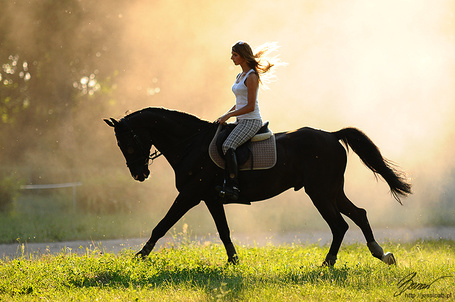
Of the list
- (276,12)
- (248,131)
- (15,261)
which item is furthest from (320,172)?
(276,12)

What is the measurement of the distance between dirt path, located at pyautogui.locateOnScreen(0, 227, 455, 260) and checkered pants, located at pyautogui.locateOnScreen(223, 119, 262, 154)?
383 cm

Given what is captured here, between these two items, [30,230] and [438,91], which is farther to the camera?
[438,91]

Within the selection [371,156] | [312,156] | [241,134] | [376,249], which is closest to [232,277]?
[241,134]

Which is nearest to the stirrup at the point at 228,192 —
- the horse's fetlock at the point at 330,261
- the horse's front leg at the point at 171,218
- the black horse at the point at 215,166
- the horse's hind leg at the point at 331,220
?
the black horse at the point at 215,166

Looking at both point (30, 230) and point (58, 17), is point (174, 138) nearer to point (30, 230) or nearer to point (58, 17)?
point (30, 230)

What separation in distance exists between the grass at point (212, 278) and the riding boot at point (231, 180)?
1.05 meters

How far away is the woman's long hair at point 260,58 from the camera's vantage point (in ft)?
30.3

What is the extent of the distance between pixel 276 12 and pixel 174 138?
18.3 m

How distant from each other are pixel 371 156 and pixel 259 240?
526 centimetres

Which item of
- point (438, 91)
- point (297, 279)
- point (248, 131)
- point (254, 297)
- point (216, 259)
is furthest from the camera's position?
point (438, 91)

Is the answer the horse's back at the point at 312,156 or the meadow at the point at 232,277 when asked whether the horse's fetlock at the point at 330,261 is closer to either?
the meadow at the point at 232,277

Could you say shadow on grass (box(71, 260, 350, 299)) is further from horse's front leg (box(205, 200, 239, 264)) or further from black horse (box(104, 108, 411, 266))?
black horse (box(104, 108, 411, 266))

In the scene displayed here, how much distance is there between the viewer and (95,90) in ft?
108

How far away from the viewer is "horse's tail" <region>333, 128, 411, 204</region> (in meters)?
9.77
